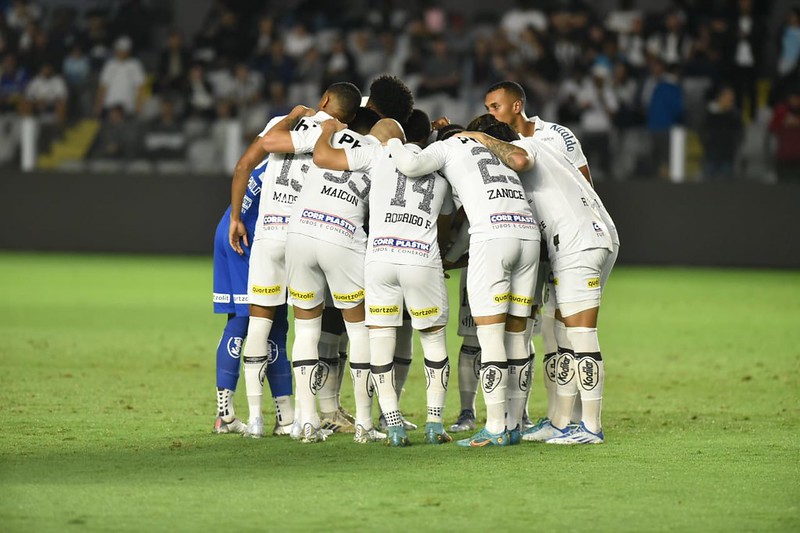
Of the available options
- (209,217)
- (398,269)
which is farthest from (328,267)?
(209,217)

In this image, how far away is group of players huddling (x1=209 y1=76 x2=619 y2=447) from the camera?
743 centimetres

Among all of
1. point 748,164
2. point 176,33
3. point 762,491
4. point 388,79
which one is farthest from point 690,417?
point 176,33

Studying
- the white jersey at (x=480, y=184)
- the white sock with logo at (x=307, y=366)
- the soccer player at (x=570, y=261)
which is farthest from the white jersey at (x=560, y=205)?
the white sock with logo at (x=307, y=366)

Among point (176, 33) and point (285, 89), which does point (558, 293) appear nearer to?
point (285, 89)

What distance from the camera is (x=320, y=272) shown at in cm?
768

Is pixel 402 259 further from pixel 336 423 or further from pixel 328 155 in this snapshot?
pixel 336 423

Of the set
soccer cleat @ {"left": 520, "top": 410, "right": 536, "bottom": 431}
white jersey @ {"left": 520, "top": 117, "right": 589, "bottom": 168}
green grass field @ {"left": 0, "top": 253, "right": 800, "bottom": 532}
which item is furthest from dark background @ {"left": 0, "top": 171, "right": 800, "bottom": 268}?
soccer cleat @ {"left": 520, "top": 410, "right": 536, "bottom": 431}

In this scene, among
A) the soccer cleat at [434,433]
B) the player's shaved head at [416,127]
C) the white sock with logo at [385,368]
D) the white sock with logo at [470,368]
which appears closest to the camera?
the white sock with logo at [385,368]

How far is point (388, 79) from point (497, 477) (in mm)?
2579

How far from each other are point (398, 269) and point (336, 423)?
4.22 ft

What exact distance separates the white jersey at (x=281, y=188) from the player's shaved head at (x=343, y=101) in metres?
0.07

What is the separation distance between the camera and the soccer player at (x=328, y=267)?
7562 mm

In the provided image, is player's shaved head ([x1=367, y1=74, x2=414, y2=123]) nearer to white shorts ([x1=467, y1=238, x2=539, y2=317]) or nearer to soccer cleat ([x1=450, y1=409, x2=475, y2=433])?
white shorts ([x1=467, y1=238, x2=539, y2=317])

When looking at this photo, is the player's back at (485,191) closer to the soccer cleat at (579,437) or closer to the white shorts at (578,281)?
the white shorts at (578,281)
